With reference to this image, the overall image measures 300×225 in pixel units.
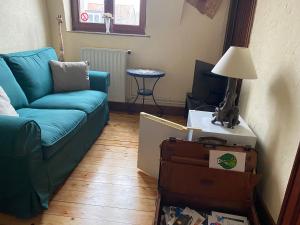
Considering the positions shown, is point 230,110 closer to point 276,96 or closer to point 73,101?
point 276,96

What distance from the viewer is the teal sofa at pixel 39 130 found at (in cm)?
134

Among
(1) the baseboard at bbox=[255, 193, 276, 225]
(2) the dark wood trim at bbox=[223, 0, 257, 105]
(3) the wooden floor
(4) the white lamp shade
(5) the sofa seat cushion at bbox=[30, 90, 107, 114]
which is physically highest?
(2) the dark wood trim at bbox=[223, 0, 257, 105]

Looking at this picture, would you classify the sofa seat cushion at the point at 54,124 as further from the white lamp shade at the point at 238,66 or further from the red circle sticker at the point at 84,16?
the red circle sticker at the point at 84,16

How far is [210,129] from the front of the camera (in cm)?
166

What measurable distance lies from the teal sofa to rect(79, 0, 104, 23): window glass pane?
814mm

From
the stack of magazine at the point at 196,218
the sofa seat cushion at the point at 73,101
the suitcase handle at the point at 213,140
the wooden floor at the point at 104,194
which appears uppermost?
the sofa seat cushion at the point at 73,101

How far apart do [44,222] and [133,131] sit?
4.80ft

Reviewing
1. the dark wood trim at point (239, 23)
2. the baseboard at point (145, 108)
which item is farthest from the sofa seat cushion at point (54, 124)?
the dark wood trim at point (239, 23)

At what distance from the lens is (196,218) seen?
59.3 inches

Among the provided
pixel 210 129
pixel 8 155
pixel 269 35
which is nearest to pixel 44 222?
pixel 8 155

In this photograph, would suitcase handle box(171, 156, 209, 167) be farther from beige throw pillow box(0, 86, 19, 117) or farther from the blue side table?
the blue side table

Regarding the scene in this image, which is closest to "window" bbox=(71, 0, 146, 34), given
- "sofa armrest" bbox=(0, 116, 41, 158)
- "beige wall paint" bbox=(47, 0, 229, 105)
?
"beige wall paint" bbox=(47, 0, 229, 105)

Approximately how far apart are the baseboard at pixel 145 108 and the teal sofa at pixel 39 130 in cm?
63

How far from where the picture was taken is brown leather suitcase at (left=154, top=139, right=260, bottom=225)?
1486 mm
